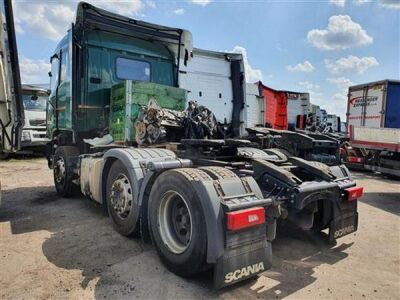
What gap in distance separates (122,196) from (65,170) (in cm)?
278

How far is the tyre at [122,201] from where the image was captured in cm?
442

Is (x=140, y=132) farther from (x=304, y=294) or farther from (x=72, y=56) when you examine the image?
(x=304, y=294)

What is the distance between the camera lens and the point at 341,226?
422cm

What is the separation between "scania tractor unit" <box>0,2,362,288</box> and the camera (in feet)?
10.5

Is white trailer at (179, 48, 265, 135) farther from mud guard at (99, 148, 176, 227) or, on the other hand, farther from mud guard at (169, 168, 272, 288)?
mud guard at (169, 168, 272, 288)

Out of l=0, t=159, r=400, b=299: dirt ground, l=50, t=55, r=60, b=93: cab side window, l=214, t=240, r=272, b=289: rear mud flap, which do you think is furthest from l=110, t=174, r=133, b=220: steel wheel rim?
l=50, t=55, r=60, b=93: cab side window

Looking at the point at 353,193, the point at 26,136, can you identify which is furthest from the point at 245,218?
the point at 26,136

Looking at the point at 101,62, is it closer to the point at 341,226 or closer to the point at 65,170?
the point at 65,170

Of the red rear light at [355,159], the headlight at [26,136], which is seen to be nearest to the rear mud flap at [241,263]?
the red rear light at [355,159]

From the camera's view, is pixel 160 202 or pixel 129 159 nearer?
pixel 160 202

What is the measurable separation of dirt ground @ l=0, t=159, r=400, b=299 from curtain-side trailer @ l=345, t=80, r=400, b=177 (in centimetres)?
416

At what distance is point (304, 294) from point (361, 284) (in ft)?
2.22

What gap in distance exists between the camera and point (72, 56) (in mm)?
6172

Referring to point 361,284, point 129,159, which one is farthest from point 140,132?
point 361,284
